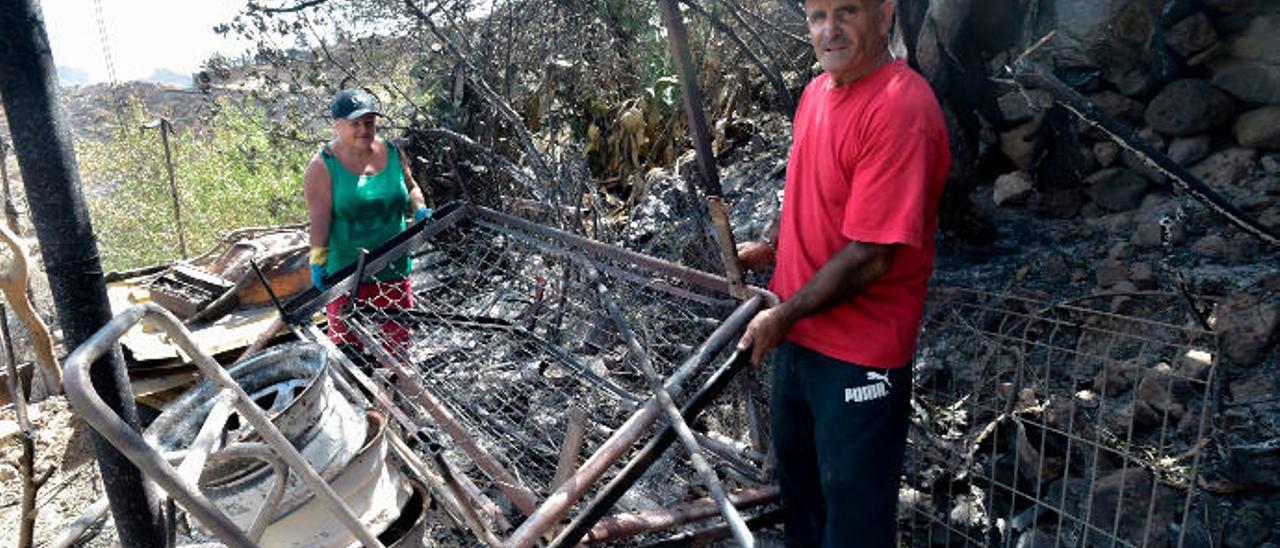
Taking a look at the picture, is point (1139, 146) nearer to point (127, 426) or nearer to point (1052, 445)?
point (1052, 445)

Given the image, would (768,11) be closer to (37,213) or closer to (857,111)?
(857,111)

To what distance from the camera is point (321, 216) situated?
387cm

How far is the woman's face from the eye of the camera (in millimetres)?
3879

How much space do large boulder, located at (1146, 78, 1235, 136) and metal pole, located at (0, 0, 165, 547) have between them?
5.19 metres

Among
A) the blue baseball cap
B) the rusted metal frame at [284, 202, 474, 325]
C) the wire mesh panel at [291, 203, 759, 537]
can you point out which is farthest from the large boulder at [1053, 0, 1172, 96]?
the blue baseball cap

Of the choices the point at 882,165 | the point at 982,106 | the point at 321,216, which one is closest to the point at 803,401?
the point at 882,165

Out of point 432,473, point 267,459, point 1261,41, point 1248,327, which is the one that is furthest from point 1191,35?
point 267,459

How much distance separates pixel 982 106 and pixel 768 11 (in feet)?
6.99

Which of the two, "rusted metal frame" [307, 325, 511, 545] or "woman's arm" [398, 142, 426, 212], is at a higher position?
"woman's arm" [398, 142, 426, 212]

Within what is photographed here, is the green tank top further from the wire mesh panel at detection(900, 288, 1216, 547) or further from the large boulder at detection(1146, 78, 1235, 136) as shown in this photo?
the large boulder at detection(1146, 78, 1235, 136)

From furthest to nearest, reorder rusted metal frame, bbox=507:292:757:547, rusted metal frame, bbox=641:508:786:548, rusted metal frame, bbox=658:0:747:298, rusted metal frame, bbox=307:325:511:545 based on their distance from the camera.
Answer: rusted metal frame, bbox=307:325:511:545, rusted metal frame, bbox=641:508:786:548, rusted metal frame, bbox=658:0:747:298, rusted metal frame, bbox=507:292:757:547

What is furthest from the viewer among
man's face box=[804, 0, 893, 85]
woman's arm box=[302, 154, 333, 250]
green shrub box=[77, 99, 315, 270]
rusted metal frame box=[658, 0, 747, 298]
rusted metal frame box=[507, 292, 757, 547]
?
green shrub box=[77, 99, 315, 270]

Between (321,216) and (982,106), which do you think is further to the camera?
(982,106)

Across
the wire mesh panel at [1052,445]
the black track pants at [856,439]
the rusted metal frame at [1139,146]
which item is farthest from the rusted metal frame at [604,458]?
the rusted metal frame at [1139,146]
